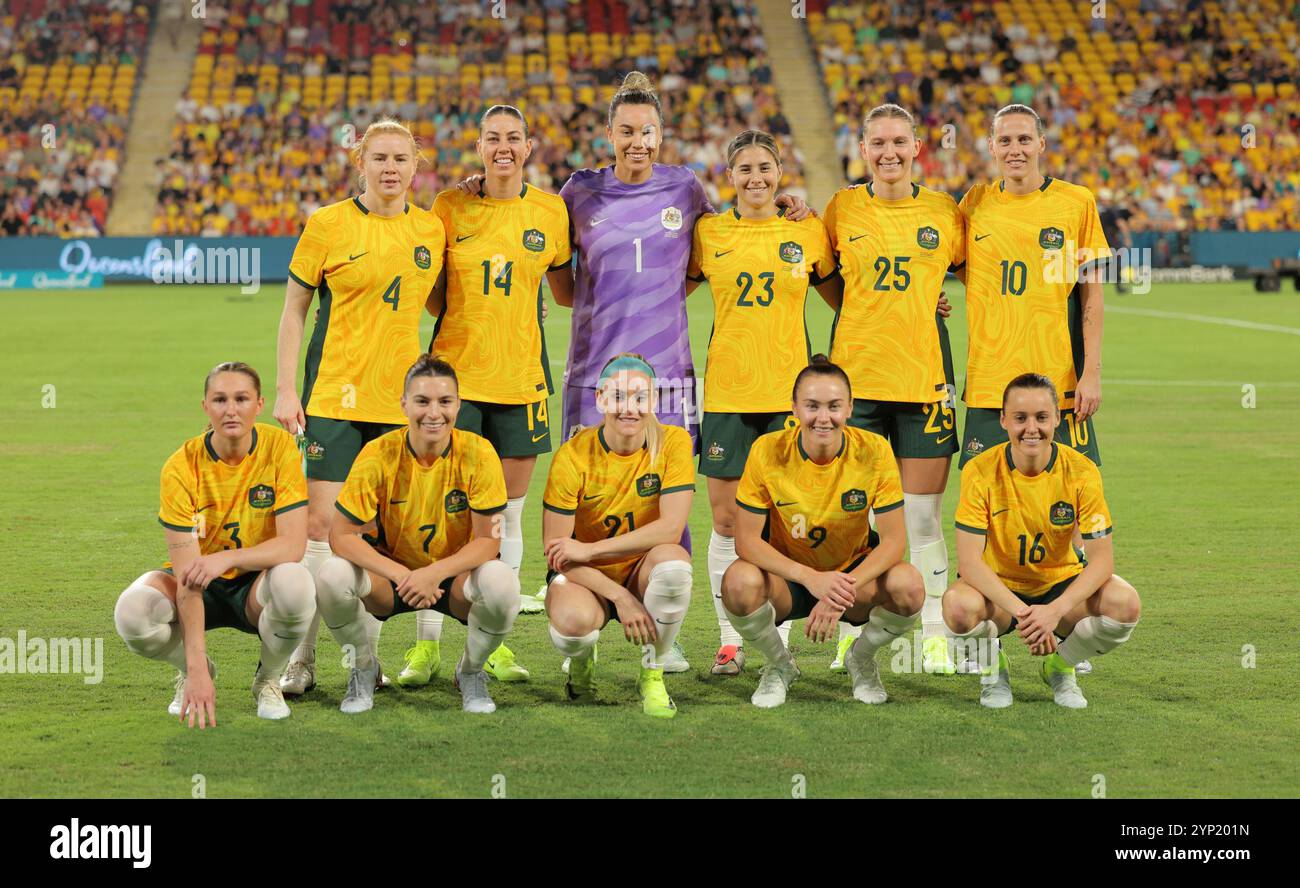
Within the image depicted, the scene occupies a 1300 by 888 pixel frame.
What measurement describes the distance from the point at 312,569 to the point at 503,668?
81 cm

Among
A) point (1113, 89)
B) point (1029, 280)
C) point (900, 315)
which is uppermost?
point (1113, 89)

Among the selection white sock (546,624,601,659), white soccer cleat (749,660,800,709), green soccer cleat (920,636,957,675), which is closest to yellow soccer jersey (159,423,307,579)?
white sock (546,624,601,659)

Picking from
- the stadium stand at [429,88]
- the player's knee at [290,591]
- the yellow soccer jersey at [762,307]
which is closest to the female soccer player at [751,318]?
the yellow soccer jersey at [762,307]

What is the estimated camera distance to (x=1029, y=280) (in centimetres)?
577

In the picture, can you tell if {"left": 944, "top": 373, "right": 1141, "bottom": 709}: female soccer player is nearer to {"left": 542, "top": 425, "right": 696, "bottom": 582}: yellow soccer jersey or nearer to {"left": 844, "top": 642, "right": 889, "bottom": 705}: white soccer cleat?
{"left": 844, "top": 642, "right": 889, "bottom": 705}: white soccer cleat

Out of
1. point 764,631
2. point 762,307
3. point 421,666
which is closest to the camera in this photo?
point 764,631

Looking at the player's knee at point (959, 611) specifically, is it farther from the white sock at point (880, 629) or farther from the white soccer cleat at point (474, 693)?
the white soccer cleat at point (474, 693)

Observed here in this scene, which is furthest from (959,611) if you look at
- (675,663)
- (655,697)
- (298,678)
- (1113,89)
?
(1113,89)

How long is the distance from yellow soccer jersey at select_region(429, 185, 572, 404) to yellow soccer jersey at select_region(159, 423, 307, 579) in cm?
90

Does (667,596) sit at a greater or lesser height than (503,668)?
greater

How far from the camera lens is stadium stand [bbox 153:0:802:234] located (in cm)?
3175

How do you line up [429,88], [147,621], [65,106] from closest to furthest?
[147,621] < [65,106] < [429,88]

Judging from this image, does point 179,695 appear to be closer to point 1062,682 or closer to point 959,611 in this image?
point 959,611

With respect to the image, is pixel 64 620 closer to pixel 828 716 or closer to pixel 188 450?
pixel 188 450
